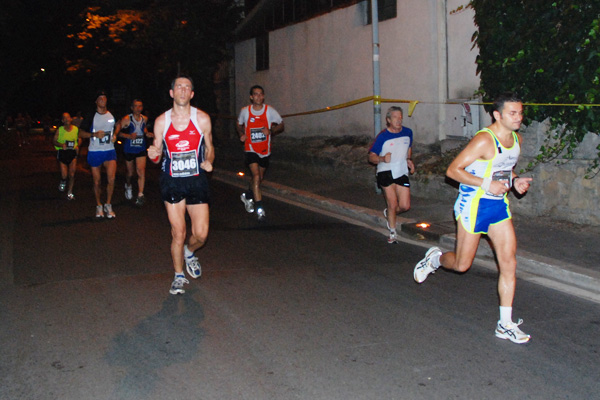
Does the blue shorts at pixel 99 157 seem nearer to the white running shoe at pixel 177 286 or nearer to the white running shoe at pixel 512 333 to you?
the white running shoe at pixel 177 286

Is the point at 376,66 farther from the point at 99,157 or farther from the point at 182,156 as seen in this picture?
the point at 182,156

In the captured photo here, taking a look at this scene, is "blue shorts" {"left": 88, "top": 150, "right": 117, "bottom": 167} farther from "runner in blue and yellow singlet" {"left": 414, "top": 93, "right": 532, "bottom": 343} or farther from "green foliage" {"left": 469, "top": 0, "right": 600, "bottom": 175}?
"runner in blue and yellow singlet" {"left": 414, "top": 93, "right": 532, "bottom": 343}

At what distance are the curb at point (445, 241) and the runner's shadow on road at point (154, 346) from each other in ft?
12.4

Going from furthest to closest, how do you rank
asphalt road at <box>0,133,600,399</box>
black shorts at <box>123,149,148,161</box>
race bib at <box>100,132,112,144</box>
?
black shorts at <box>123,149,148,161</box>, race bib at <box>100,132,112,144</box>, asphalt road at <box>0,133,600,399</box>

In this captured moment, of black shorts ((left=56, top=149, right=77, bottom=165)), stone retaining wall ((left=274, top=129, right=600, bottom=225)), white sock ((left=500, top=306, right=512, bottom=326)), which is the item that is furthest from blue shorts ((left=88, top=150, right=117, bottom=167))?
white sock ((left=500, top=306, right=512, bottom=326))

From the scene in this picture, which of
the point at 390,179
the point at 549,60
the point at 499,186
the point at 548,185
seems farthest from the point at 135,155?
the point at 499,186

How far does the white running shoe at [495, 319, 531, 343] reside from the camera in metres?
5.34

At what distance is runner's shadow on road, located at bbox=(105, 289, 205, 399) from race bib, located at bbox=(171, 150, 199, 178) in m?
1.26

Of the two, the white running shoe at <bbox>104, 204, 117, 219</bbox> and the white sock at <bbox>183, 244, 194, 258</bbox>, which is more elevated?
the white running shoe at <bbox>104, 204, 117, 219</bbox>

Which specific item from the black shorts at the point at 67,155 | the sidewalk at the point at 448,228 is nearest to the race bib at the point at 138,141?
the black shorts at the point at 67,155

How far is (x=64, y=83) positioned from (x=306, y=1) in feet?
115

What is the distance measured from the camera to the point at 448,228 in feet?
31.7

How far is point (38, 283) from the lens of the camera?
7238 millimetres

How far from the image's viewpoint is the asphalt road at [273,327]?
4.56 m
